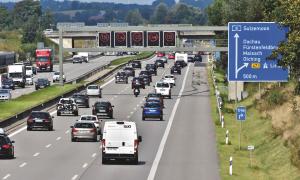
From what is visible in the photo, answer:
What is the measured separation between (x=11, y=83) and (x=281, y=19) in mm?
82366

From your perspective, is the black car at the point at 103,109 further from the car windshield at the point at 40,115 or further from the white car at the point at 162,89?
the white car at the point at 162,89

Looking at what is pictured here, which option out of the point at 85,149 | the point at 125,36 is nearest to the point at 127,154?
the point at 85,149

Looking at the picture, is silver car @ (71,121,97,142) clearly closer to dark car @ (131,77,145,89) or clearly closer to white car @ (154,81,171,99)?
white car @ (154,81,171,99)

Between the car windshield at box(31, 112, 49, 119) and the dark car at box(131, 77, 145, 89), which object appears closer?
the car windshield at box(31, 112, 49, 119)

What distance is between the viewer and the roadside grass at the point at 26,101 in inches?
3100

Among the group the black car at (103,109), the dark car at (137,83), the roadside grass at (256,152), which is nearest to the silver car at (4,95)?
the dark car at (137,83)

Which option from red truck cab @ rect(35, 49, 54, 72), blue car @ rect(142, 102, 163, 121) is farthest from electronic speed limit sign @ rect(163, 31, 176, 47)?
red truck cab @ rect(35, 49, 54, 72)

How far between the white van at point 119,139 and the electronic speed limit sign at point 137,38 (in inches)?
2453

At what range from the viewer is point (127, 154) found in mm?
43500

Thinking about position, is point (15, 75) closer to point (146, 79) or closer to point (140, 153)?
Result: point (146, 79)

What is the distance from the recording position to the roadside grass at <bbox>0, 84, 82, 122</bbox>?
78750 millimetres

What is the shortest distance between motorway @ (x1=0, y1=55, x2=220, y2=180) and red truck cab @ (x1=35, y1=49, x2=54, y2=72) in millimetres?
74313

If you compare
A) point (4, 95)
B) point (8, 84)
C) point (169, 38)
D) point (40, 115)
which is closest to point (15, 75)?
point (8, 84)

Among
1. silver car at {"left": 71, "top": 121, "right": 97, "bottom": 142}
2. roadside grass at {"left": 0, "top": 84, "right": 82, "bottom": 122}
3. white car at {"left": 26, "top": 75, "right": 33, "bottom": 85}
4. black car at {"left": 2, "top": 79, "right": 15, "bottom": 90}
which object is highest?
silver car at {"left": 71, "top": 121, "right": 97, "bottom": 142}
